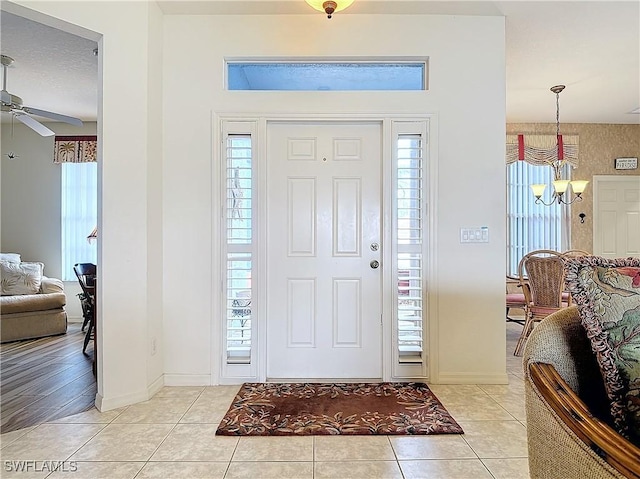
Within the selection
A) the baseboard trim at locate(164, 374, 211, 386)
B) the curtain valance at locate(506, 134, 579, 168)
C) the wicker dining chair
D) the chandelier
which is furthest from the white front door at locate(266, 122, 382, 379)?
the curtain valance at locate(506, 134, 579, 168)

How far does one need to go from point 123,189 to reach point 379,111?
1.89 m

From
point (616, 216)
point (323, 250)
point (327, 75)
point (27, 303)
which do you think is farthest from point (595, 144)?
point (27, 303)

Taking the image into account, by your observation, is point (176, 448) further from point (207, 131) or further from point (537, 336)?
point (207, 131)

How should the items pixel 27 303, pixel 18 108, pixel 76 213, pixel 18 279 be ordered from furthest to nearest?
1. pixel 76 213
2. pixel 18 279
3. pixel 27 303
4. pixel 18 108

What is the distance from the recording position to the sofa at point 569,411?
0.87 meters

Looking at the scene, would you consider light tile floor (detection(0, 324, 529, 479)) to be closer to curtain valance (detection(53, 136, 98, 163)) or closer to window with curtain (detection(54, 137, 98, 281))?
window with curtain (detection(54, 137, 98, 281))

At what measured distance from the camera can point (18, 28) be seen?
3.17 m

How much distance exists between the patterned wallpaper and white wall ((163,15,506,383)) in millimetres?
3065

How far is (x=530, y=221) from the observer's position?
5.54 m

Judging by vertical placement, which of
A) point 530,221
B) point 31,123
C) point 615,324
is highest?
point 31,123

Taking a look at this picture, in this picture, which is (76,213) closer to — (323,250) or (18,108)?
(18,108)

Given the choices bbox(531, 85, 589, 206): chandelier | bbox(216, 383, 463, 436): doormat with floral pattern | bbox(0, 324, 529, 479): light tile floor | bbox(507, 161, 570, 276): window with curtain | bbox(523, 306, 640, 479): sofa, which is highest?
bbox(531, 85, 589, 206): chandelier

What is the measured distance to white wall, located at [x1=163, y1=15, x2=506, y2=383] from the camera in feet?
9.78

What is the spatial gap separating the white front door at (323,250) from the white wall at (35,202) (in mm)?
3823
